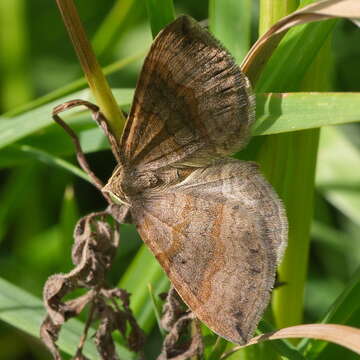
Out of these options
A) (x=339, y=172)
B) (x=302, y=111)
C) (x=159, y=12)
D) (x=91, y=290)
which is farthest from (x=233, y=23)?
(x=339, y=172)

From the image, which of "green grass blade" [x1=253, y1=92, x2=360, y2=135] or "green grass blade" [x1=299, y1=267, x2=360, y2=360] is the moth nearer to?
"green grass blade" [x1=253, y1=92, x2=360, y2=135]

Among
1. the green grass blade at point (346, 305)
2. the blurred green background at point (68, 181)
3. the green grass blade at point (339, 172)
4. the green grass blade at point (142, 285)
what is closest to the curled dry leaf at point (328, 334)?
the green grass blade at point (346, 305)

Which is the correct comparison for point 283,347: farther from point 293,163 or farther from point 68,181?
point 68,181

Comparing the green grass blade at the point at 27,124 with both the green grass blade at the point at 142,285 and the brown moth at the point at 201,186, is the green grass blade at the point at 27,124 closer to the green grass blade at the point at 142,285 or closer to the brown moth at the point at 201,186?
the brown moth at the point at 201,186

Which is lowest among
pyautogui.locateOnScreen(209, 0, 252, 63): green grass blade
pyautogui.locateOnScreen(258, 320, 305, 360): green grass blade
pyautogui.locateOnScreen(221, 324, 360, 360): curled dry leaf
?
pyautogui.locateOnScreen(258, 320, 305, 360): green grass blade

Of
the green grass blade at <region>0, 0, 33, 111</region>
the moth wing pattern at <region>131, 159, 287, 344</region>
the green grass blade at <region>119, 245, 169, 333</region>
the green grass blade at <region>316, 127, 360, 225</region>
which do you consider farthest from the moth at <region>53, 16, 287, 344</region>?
the green grass blade at <region>0, 0, 33, 111</region>

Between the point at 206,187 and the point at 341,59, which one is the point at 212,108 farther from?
the point at 341,59
